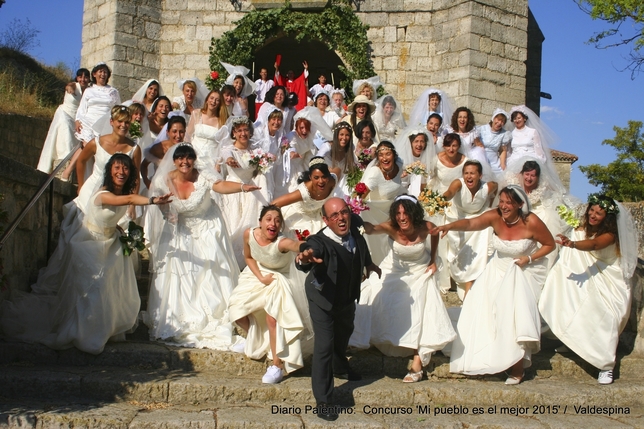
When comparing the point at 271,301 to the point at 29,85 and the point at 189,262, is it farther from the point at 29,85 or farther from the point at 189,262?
the point at 29,85

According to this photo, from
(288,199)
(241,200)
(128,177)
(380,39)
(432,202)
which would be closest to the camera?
(128,177)

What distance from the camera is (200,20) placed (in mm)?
14789

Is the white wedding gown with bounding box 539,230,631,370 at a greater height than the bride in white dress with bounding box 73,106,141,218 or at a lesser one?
lesser

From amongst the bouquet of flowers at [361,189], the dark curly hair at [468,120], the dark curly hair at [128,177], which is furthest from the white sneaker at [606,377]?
the dark curly hair at [128,177]

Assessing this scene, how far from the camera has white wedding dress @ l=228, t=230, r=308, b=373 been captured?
577 cm

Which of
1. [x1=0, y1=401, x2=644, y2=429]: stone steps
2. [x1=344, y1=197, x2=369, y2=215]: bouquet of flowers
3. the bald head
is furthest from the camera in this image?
[x1=344, y1=197, x2=369, y2=215]: bouquet of flowers

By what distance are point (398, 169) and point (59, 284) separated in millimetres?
4104

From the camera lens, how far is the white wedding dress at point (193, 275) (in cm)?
647

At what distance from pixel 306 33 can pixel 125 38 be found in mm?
3950

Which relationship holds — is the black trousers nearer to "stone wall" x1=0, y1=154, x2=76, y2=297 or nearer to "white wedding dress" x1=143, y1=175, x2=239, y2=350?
"white wedding dress" x1=143, y1=175, x2=239, y2=350

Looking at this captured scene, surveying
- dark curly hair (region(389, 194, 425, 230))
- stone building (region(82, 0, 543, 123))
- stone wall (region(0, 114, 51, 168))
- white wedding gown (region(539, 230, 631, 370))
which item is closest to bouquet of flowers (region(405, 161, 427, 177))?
dark curly hair (region(389, 194, 425, 230))

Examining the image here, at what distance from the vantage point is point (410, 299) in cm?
618

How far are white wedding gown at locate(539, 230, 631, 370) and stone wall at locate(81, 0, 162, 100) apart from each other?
10486 mm

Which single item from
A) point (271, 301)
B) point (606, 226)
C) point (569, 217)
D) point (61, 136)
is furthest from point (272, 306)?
point (61, 136)
